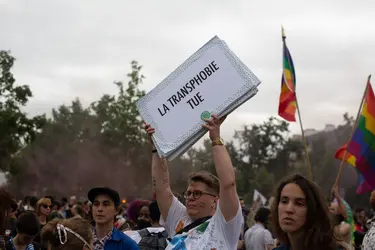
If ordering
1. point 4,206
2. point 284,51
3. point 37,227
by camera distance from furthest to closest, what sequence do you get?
point 284,51 → point 37,227 → point 4,206

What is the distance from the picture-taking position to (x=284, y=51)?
1364 cm

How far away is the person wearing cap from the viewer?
460 centimetres

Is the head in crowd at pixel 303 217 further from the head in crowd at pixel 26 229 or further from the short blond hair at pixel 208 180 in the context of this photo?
the head in crowd at pixel 26 229

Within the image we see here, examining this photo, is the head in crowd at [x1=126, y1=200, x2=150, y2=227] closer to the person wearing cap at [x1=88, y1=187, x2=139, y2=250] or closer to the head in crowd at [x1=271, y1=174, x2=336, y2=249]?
the person wearing cap at [x1=88, y1=187, x2=139, y2=250]

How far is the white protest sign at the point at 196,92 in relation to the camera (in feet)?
12.5

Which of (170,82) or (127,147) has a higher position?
(127,147)

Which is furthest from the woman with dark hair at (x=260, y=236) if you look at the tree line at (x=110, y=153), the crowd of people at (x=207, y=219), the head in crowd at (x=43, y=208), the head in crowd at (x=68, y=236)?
the tree line at (x=110, y=153)

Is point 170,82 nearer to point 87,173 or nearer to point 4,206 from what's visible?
point 4,206

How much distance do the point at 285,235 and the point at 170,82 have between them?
1.33 meters

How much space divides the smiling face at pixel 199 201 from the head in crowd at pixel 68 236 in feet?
2.76

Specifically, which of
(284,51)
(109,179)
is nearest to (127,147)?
(109,179)

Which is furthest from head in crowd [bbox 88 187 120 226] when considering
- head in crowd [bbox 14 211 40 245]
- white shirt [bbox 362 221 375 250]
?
white shirt [bbox 362 221 375 250]

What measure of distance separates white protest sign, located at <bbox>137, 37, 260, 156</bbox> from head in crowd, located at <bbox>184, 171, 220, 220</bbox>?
0.58m

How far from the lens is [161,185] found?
475 centimetres
